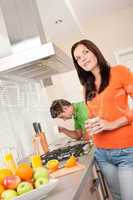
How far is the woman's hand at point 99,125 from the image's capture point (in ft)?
5.12

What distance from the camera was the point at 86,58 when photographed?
1.70m

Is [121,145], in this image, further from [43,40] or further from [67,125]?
[67,125]

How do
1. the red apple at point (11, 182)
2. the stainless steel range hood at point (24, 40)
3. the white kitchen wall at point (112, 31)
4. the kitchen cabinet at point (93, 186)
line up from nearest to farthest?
1. the red apple at point (11, 182)
2. the kitchen cabinet at point (93, 186)
3. the stainless steel range hood at point (24, 40)
4. the white kitchen wall at point (112, 31)

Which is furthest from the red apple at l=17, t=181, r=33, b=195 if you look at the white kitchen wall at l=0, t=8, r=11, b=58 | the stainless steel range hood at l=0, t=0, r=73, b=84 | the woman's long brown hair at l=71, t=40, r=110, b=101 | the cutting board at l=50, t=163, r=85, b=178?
the white kitchen wall at l=0, t=8, r=11, b=58

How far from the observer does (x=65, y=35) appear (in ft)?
14.6

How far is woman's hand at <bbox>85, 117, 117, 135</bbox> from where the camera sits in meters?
1.56

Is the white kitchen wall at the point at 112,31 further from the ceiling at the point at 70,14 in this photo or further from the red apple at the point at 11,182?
the red apple at the point at 11,182

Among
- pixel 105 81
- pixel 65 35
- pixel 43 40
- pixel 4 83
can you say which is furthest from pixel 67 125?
pixel 105 81

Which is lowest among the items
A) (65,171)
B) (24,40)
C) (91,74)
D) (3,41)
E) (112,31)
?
(65,171)

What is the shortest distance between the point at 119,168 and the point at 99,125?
229 mm

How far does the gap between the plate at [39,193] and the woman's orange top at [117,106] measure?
424 mm

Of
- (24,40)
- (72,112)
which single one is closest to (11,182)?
(24,40)

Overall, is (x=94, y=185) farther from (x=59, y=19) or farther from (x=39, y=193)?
(x=59, y=19)

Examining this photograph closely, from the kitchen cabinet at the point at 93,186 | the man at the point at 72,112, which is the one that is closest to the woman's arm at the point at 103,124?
the kitchen cabinet at the point at 93,186
